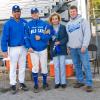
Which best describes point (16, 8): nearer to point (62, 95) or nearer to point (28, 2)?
point (62, 95)

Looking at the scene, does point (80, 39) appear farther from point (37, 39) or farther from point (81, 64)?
point (37, 39)

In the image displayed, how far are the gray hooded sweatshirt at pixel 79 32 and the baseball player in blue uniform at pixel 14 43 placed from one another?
112 cm

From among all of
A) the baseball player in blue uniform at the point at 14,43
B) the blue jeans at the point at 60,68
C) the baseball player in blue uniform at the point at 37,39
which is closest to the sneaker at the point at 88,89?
the blue jeans at the point at 60,68

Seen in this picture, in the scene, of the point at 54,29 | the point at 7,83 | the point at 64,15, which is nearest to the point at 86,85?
the point at 54,29

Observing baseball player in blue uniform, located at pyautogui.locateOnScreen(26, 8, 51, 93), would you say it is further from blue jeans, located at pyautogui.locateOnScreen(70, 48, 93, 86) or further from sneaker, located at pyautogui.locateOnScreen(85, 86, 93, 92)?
sneaker, located at pyautogui.locateOnScreen(85, 86, 93, 92)

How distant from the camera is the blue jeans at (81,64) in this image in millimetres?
10367

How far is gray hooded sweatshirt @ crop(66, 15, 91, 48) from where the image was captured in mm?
10211

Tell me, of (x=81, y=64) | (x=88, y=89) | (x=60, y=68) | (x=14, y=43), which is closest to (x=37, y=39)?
(x=14, y=43)

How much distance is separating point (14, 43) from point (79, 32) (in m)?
1.51

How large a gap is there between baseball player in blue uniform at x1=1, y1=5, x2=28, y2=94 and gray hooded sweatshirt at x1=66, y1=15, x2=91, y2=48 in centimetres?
112

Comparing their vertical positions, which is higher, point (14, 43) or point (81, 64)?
point (14, 43)

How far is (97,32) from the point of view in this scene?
12711 mm

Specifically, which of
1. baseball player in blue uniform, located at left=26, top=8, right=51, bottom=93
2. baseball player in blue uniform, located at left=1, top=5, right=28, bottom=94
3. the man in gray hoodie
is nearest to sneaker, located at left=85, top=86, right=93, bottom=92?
the man in gray hoodie

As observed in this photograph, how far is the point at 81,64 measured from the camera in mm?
10711
